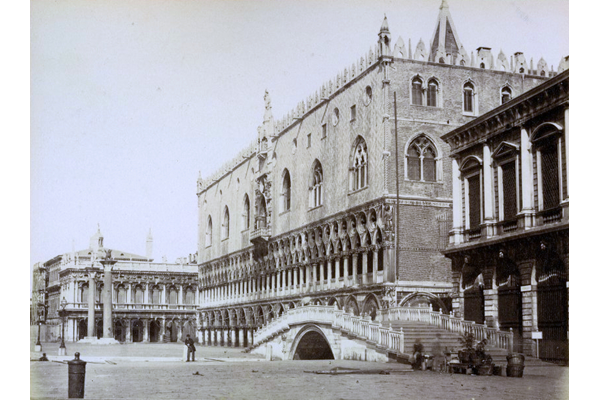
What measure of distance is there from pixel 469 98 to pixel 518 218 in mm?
13963

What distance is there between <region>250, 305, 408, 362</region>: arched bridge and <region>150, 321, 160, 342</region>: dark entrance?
35.1 metres

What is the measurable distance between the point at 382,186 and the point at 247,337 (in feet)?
79.3

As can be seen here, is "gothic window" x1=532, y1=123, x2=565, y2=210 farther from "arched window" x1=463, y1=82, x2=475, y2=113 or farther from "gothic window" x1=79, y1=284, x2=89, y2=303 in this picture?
"gothic window" x1=79, y1=284, x2=89, y2=303

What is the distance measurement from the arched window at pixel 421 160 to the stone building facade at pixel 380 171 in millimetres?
47

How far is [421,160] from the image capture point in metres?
40.5

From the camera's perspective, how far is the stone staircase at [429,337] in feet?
90.5

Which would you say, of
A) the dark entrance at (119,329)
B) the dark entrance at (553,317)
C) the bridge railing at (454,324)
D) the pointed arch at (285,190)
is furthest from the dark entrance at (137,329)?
the dark entrance at (553,317)

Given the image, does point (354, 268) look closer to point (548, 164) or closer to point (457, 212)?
point (457, 212)

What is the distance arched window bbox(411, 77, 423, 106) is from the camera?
40.5 meters

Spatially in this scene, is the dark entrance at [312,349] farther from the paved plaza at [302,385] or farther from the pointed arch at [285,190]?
the pointed arch at [285,190]

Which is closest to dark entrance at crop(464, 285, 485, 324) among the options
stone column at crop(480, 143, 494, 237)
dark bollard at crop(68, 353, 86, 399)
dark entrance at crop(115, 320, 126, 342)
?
stone column at crop(480, 143, 494, 237)

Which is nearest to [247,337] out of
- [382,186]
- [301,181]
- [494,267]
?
[301,181]

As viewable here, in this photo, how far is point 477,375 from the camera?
23.9 meters
